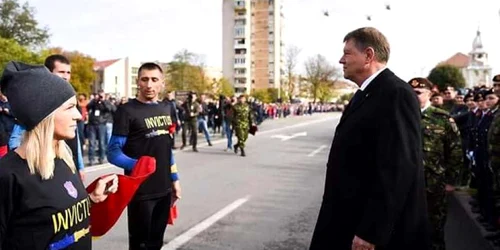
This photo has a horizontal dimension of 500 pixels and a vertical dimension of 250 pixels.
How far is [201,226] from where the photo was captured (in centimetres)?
668

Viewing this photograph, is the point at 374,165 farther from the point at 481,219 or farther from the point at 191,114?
the point at 191,114

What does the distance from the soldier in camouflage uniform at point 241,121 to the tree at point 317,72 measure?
272 feet

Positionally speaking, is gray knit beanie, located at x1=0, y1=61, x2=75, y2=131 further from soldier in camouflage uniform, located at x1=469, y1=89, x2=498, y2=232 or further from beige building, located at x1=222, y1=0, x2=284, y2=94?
beige building, located at x1=222, y1=0, x2=284, y2=94

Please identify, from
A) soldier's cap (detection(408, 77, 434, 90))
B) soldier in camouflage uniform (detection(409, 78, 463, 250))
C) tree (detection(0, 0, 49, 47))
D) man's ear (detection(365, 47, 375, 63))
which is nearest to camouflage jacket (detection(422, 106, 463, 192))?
soldier in camouflage uniform (detection(409, 78, 463, 250))

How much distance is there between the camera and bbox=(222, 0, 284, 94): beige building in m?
119

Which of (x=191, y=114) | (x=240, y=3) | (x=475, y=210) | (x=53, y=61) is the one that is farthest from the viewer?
(x=240, y=3)

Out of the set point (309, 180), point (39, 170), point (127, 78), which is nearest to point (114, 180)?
point (39, 170)

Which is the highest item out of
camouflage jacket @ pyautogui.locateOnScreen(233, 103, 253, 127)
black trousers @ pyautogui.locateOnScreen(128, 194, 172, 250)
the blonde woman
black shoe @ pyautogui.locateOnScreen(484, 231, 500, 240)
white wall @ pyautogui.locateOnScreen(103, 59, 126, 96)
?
white wall @ pyautogui.locateOnScreen(103, 59, 126, 96)

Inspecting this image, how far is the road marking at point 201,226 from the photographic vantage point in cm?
582

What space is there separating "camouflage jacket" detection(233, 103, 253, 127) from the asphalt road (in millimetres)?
1220

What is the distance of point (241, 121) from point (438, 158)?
11465mm

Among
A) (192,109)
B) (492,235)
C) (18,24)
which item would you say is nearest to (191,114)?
(192,109)

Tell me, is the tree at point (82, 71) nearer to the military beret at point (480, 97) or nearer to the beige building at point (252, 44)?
the beige building at point (252, 44)

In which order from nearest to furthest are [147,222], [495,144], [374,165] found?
[374,165] → [147,222] → [495,144]
